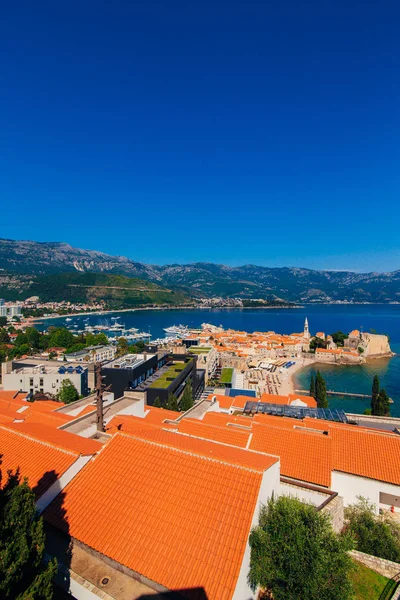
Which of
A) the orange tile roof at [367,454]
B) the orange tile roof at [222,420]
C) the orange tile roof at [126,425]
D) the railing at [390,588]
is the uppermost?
the orange tile roof at [126,425]

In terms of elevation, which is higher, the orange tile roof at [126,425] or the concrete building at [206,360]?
the orange tile roof at [126,425]

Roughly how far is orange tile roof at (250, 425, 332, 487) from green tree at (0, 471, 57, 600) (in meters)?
7.37

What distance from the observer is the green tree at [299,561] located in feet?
15.9

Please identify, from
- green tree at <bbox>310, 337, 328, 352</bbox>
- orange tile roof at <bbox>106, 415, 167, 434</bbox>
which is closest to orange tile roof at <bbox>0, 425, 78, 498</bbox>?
orange tile roof at <bbox>106, 415, 167, 434</bbox>

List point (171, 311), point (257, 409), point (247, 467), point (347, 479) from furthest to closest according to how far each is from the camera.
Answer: point (171, 311) → point (257, 409) → point (347, 479) → point (247, 467)

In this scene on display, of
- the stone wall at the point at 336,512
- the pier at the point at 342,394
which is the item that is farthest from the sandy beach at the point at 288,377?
the stone wall at the point at 336,512

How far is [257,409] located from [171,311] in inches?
6277

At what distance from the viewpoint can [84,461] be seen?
6684 mm

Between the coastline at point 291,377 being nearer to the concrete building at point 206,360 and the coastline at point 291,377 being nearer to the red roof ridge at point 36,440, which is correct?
the concrete building at point 206,360

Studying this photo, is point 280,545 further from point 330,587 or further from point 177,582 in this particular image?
point 177,582

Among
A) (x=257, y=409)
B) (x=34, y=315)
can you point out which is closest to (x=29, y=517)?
(x=257, y=409)

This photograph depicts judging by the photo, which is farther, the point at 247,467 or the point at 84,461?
the point at 84,461

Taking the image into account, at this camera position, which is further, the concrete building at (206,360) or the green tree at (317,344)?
the green tree at (317,344)

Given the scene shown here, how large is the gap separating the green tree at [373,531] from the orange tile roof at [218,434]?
11.6 feet
